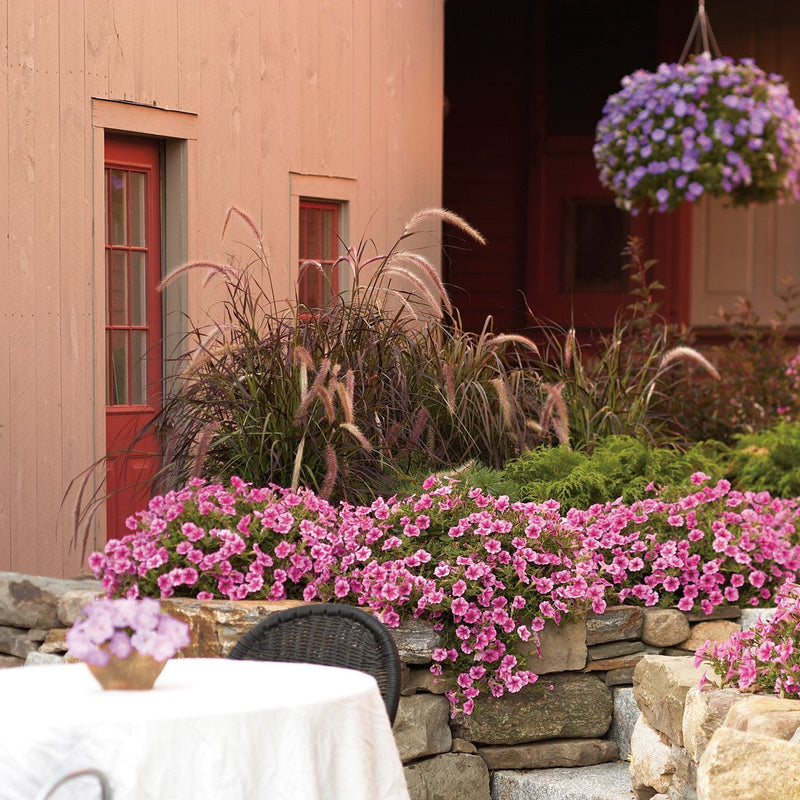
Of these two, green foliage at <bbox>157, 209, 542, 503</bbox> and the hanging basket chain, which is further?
the hanging basket chain

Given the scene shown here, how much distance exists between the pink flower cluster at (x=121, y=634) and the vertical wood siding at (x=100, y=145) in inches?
128

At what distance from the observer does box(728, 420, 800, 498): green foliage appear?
→ 6.42 metres

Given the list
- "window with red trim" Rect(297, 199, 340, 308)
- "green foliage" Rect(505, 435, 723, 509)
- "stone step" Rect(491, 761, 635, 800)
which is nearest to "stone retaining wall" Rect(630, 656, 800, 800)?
"stone step" Rect(491, 761, 635, 800)

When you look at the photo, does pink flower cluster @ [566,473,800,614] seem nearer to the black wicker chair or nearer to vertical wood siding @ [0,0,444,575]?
the black wicker chair

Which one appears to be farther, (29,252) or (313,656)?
(29,252)

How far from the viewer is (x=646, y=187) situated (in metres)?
7.39

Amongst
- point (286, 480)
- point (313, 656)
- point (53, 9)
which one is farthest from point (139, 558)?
point (53, 9)

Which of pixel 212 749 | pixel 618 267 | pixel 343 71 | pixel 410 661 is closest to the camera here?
pixel 212 749

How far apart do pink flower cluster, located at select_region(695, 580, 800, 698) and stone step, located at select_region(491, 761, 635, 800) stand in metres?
0.74

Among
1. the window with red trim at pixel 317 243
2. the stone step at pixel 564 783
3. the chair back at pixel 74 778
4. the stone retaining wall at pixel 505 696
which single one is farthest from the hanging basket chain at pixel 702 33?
the chair back at pixel 74 778

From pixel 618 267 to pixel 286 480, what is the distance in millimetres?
5778

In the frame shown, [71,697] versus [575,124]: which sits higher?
[575,124]

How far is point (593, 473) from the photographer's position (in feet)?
17.4

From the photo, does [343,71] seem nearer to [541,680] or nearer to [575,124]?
[575,124]
